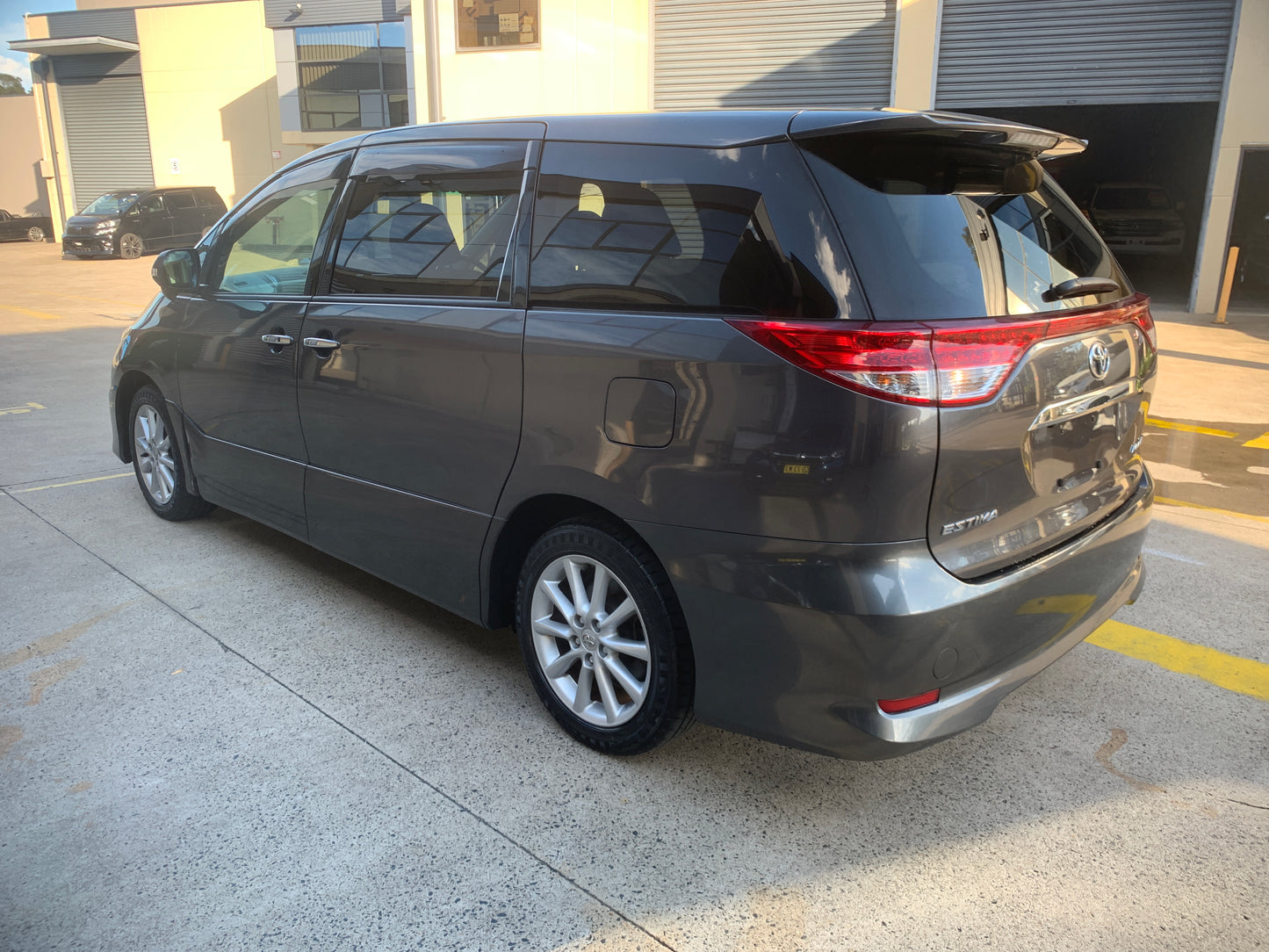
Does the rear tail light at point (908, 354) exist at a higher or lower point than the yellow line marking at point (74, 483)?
higher

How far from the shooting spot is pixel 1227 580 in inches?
164

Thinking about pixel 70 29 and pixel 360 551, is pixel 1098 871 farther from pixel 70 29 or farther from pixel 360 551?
pixel 70 29

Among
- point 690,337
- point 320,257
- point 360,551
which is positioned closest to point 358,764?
point 360,551

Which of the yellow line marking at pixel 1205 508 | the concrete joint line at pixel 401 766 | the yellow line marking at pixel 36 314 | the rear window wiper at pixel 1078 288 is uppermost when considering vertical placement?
the rear window wiper at pixel 1078 288

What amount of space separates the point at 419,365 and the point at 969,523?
1755 millimetres

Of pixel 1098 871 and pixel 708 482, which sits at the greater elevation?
pixel 708 482

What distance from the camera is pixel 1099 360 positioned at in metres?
2.49

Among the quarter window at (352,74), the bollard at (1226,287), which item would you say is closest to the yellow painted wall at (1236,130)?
the bollard at (1226,287)

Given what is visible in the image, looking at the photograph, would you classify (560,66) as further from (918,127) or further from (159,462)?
(918,127)

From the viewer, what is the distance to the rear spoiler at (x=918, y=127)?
2209 millimetres

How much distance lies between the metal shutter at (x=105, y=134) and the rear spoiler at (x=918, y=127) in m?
34.4

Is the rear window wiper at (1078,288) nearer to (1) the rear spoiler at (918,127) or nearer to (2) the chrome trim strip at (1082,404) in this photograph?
(2) the chrome trim strip at (1082,404)

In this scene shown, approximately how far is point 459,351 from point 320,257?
968 mm

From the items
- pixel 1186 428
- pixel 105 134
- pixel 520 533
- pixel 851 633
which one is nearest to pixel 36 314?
pixel 520 533
